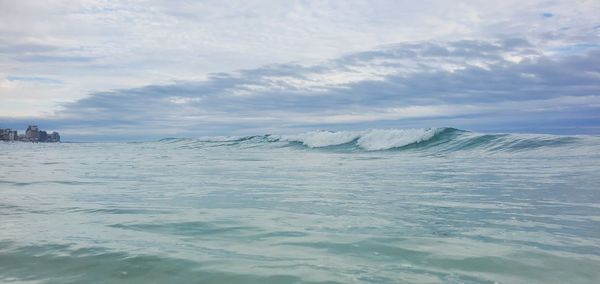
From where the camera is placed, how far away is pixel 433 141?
67.8 ft

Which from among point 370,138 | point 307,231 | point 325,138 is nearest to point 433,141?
point 370,138

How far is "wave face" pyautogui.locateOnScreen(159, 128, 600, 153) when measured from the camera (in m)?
15.1

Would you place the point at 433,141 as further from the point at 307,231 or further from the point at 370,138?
the point at 307,231

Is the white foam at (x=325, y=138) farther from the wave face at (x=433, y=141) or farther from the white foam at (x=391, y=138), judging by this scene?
the white foam at (x=391, y=138)

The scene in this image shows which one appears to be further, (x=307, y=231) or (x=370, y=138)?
(x=370, y=138)

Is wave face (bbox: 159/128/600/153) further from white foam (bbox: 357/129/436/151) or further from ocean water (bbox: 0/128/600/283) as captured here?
ocean water (bbox: 0/128/600/283)

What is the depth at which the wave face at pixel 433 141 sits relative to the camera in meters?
15.1

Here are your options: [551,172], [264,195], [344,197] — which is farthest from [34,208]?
[551,172]

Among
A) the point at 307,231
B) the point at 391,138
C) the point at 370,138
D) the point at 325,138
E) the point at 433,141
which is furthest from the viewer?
the point at 325,138

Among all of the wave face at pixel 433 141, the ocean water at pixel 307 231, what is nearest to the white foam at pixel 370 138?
the wave face at pixel 433 141

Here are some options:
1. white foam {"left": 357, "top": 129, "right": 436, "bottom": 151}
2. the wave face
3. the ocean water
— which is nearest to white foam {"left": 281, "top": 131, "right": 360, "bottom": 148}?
the wave face

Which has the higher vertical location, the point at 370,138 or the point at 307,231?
the point at 370,138

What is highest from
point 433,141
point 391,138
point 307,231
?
point 391,138

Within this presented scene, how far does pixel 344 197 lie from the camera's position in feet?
19.8
